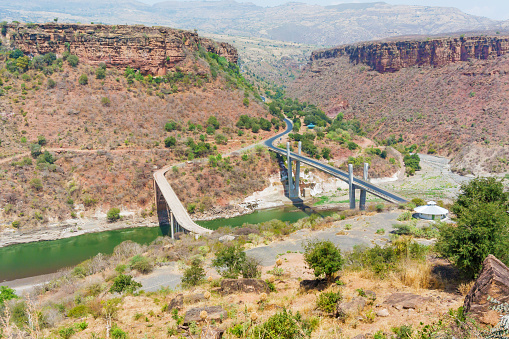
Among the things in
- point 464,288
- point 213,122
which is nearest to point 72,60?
point 213,122

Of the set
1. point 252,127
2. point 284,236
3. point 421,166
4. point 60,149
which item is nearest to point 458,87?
point 421,166

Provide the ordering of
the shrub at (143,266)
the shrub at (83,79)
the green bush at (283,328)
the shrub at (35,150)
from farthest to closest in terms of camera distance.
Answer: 1. the shrub at (83,79)
2. the shrub at (35,150)
3. the shrub at (143,266)
4. the green bush at (283,328)

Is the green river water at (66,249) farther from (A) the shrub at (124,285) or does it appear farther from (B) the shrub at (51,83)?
Result: (B) the shrub at (51,83)

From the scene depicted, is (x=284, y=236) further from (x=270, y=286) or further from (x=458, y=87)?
(x=458, y=87)

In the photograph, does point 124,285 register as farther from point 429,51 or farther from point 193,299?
point 429,51

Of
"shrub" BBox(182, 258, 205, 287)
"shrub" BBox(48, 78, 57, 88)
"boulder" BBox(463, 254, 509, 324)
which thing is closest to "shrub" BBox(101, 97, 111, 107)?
"shrub" BBox(48, 78, 57, 88)

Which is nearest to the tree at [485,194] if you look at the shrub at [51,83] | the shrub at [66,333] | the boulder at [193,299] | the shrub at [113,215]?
the boulder at [193,299]

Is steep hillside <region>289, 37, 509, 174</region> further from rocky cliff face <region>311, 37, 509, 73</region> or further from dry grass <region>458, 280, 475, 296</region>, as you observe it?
dry grass <region>458, 280, 475, 296</region>

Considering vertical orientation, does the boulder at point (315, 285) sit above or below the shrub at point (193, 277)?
above
